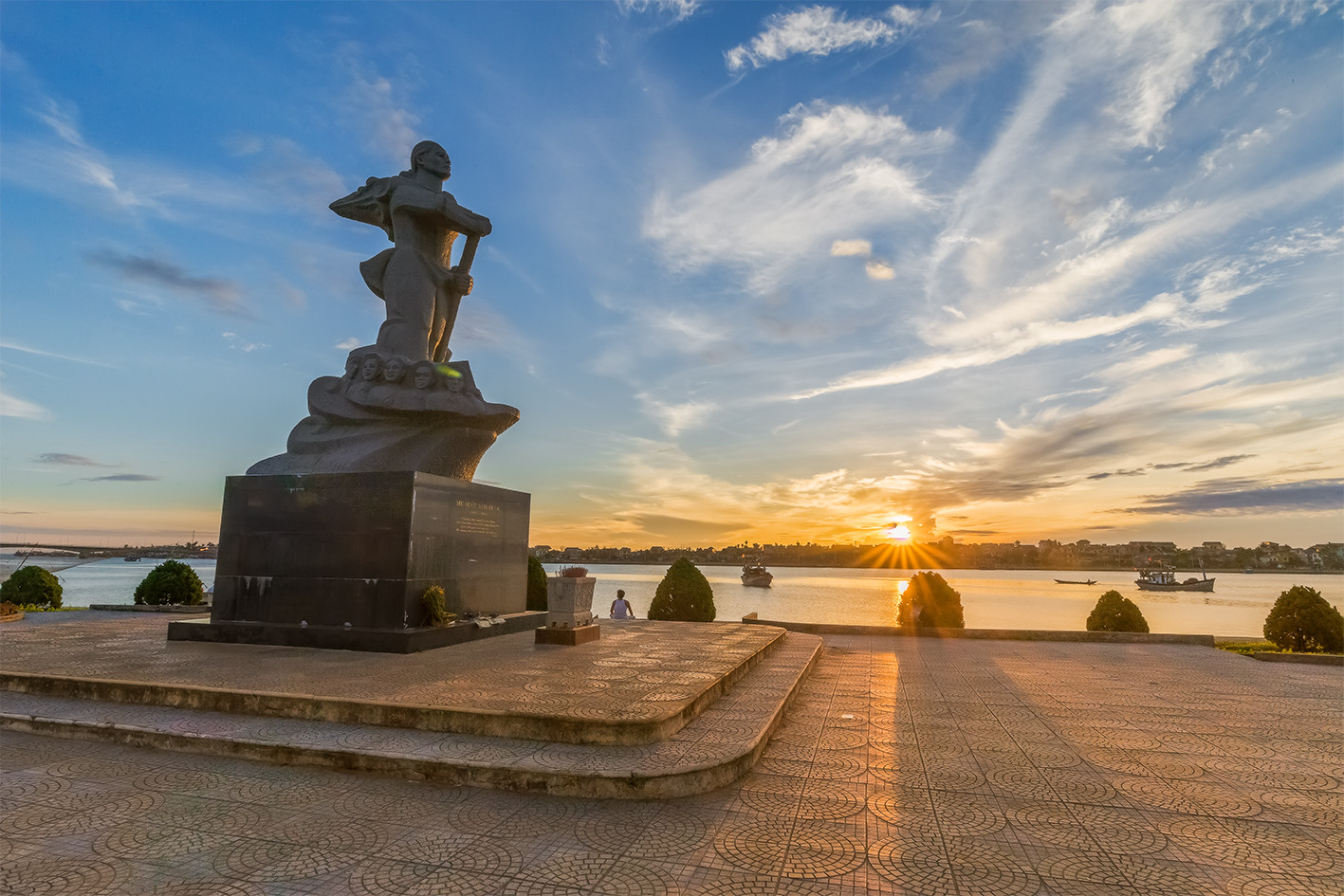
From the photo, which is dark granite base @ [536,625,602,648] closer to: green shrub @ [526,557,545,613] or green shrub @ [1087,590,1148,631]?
green shrub @ [526,557,545,613]

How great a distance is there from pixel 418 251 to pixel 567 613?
6.81 metres

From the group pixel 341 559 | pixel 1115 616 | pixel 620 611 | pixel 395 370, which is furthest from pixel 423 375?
pixel 1115 616

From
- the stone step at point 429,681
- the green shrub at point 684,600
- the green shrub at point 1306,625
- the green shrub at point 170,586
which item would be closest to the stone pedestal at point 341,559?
the stone step at point 429,681

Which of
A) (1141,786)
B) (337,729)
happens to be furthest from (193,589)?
(1141,786)

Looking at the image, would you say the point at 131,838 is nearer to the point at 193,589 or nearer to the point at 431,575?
the point at 431,575

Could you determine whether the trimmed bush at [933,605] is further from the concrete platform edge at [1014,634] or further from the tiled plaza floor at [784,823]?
the tiled plaza floor at [784,823]

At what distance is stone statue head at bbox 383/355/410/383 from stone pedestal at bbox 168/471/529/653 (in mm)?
1865

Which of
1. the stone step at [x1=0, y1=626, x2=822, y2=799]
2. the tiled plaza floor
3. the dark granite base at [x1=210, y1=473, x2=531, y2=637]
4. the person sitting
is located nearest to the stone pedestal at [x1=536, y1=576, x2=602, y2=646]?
the dark granite base at [x1=210, y1=473, x2=531, y2=637]

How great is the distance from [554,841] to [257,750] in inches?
120

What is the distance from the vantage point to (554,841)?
4.32m

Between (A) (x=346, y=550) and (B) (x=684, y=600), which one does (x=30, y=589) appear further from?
(B) (x=684, y=600)

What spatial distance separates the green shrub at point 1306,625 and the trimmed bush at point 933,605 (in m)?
5.93

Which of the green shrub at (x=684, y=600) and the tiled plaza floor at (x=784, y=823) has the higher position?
the green shrub at (x=684, y=600)

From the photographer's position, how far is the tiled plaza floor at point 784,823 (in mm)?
3842
